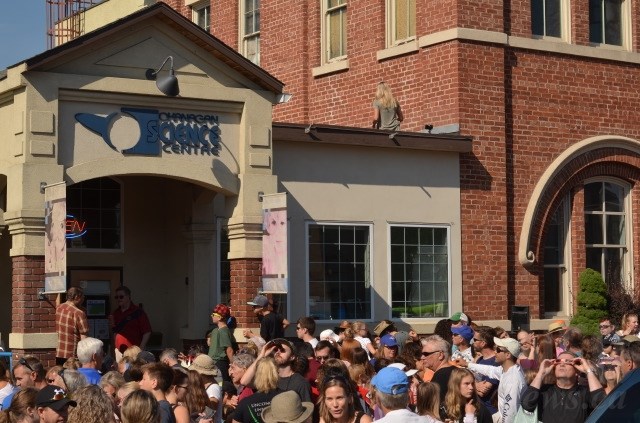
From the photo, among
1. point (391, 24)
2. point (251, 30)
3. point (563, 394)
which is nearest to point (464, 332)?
point (563, 394)

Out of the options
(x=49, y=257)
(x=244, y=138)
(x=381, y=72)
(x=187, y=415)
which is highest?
(x=381, y=72)

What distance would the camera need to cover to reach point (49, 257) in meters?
16.6

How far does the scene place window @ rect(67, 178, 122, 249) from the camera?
20.4m

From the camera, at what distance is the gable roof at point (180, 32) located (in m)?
16.9

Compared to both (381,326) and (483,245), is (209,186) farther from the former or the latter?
(483,245)

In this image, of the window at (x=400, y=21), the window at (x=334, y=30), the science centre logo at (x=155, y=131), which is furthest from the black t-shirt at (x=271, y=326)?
the window at (x=334, y=30)

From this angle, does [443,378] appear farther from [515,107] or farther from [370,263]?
[515,107]

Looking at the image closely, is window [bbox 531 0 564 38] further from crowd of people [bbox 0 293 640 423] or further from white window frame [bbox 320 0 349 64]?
crowd of people [bbox 0 293 640 423]

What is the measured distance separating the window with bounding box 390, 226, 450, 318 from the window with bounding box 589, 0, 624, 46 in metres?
5.48

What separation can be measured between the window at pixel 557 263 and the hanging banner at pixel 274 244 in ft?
21.8

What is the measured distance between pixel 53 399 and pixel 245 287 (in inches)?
369

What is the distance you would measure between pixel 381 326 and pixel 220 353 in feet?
6.91

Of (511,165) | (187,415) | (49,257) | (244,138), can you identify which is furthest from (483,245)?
(187,415)

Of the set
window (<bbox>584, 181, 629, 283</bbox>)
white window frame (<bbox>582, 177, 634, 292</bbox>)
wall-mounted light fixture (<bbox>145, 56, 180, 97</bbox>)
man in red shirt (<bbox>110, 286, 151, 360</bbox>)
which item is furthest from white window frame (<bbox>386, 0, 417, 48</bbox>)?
man in red shirt (<bbox>110, 286, 151, 360</bbox>)
